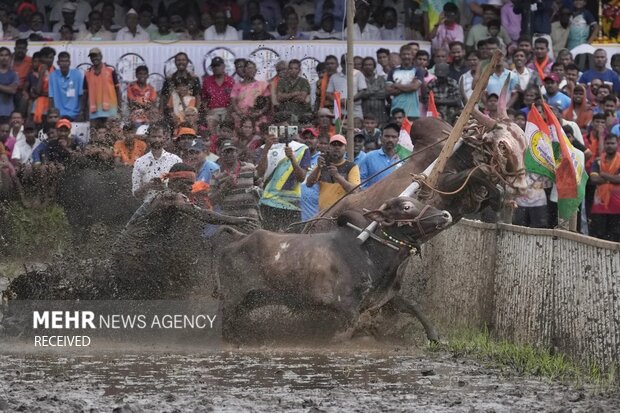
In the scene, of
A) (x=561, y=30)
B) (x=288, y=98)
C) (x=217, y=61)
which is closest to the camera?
(x=288, y=98)

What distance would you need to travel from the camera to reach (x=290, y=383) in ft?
35.6

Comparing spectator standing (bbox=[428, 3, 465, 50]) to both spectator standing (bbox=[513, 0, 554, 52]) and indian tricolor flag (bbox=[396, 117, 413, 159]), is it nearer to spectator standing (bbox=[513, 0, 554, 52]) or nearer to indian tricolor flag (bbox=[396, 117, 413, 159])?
spectator standing (bbox=[513, 0, 554, 52])

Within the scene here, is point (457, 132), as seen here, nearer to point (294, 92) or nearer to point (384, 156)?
point (384, 156)

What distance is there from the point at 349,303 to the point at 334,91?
27.8ft

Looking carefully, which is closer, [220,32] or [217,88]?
[217,88]

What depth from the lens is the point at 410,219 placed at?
12.1 metres

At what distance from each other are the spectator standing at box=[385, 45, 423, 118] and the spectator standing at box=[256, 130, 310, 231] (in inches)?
134

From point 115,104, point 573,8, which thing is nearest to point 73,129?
point 115,104

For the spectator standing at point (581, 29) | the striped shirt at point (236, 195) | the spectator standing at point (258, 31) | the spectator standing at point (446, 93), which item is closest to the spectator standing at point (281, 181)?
the striped shirt at point (236, 195)

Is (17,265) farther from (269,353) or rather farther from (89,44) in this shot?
(269,353)

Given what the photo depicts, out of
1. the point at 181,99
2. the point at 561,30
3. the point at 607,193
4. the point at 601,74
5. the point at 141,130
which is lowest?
the point at 607,193

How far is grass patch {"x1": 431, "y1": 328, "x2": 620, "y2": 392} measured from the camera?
1070cm

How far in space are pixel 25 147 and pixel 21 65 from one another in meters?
1.89

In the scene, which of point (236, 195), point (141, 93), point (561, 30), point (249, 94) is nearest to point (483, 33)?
point (561, 30)
